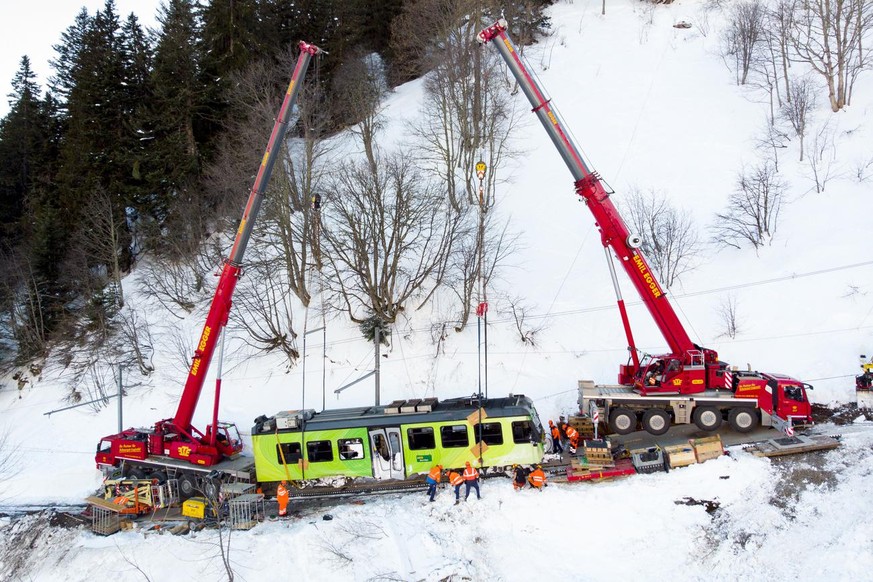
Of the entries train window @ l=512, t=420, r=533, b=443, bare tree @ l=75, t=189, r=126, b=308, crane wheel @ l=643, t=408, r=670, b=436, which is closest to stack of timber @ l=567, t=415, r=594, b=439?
crane wheel @ l=643, t=408, r=670, b=436

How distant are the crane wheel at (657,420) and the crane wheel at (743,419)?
1.82m

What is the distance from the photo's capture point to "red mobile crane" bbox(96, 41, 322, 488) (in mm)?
15820

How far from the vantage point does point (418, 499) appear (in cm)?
1476

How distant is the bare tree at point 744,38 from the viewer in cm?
3544

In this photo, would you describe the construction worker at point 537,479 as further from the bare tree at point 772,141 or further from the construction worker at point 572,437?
the bare tree at point 772,141

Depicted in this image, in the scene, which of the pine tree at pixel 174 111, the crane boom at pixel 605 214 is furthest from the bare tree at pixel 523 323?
the pine tree at pixel 174 111

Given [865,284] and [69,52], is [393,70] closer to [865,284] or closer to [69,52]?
[69,52]

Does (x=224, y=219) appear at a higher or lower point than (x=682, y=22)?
lower

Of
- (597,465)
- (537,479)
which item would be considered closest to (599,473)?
(597,465)

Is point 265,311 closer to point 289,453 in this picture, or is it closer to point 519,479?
point 289,453

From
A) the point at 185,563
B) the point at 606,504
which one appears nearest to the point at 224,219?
the point at 185,563

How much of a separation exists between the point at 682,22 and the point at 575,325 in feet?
107

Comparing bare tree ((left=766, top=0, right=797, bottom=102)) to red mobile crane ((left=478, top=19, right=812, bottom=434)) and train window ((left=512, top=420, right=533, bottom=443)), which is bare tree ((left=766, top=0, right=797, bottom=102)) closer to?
red mobile crane ((left=478, top=19, right=812, bottom=434))

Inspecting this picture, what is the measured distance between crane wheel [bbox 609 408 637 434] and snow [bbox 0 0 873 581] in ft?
8.17
